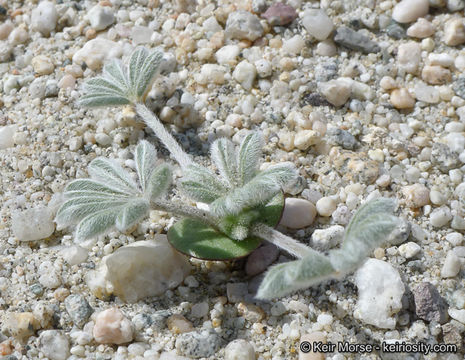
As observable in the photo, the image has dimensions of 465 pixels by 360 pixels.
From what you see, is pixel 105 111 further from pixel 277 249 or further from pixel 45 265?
pixel 277 249

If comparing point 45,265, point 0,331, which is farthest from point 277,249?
point 0,331

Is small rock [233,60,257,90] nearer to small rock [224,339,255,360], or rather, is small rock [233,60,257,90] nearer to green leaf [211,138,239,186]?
green leaf [211,138,239,186]

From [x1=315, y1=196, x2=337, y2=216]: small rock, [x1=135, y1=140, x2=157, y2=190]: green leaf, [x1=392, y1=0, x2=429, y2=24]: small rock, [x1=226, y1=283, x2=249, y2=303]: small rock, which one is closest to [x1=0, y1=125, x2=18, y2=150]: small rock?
[x1=135, y1=140, x2=157, y2=190]: green leaf

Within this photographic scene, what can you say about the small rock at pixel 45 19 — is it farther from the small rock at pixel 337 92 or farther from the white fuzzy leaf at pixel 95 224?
the white fuzzy leaf at pixel 95 224

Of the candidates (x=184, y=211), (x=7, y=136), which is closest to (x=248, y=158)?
(x=184, y=211)

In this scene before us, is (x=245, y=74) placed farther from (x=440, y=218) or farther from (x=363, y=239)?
(x=363, y=239)

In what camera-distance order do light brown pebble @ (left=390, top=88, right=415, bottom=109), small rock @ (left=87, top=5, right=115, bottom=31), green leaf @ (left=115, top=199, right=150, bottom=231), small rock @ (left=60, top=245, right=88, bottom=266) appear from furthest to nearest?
small rock @ (left=87, top=5, right=115, bottom=31), light brown pebble @ (left=390, top=88, right=415, bottom=109), small rock @ (left=60, top=245, right=88, bottom=266), green leaf @ (left=115, top=199, right=150, bottom=231)

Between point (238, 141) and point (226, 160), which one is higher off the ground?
point (226, 160)
